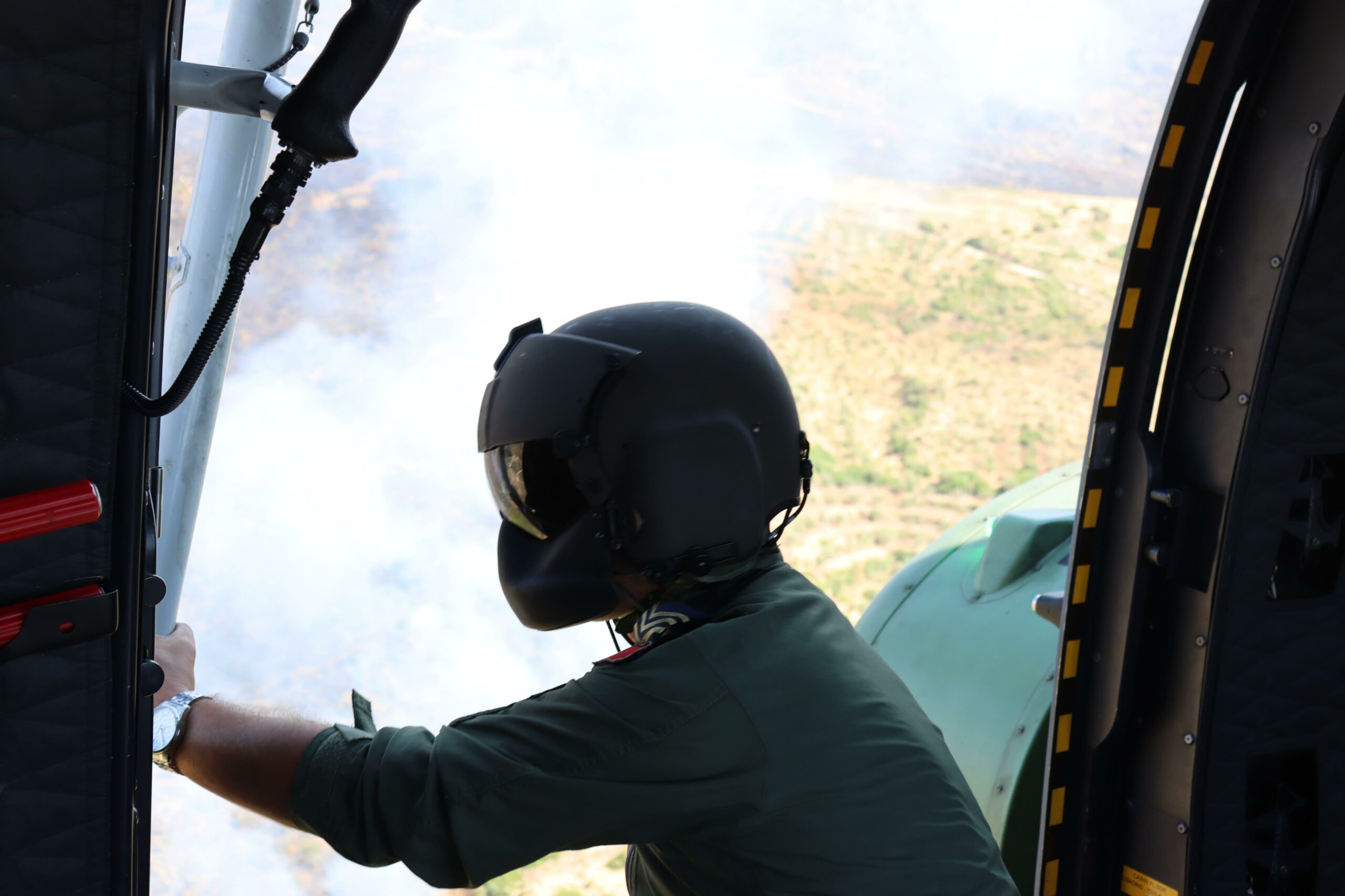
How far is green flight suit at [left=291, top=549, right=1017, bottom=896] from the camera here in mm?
1361

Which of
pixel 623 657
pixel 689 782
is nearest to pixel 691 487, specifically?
pixel 623 657

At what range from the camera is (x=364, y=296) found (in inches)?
419

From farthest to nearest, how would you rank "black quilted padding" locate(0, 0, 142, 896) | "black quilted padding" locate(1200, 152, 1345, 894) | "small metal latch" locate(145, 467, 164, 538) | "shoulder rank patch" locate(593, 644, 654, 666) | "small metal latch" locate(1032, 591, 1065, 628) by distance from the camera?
"small metal latch" locate(1032, 591, 1065, 628)
"black quilted padding" locate(1200, 152, 1345, 894)
"shoulder rank patch" locate(593, 644, 654, 666)
"small metal latch" locate(145, 467, 164, 538)
"black quilted padding" locate(0, 0, 142, 896)

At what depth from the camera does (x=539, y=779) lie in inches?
53.6

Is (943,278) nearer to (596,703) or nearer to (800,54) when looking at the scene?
(800,54)

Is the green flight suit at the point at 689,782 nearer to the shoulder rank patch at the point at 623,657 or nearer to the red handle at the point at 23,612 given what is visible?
the shoulder rank patch at the point at 623,657

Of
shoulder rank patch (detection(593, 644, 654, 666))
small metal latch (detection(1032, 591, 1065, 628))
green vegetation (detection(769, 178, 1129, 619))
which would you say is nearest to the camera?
shoulder rank patch (detection(593, 644, 654, 666))

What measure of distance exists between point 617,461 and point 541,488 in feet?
0.36

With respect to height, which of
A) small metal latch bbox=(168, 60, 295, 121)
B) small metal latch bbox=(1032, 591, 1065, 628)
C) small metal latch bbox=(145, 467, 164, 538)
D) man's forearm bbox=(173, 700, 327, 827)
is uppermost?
small metal latch bbox=(168, 60, 295, 121)

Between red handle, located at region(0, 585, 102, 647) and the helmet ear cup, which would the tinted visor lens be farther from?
red handle, located at region(0, 585, 102, 647)

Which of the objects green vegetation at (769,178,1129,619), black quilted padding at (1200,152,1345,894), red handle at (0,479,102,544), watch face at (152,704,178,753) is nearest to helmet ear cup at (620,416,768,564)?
watch face at (152,704,178,753)

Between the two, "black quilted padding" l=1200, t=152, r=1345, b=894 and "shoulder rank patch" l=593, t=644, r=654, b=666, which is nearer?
"shoulder rank patch" l=593, t=644, r=654, b=666

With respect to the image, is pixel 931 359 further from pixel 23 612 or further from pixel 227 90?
pixel 23 612

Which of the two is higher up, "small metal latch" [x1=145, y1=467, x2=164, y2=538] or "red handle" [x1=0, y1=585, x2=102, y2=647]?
"small metal latch" [x1=145, y1=467, x2=164, y2=538]
